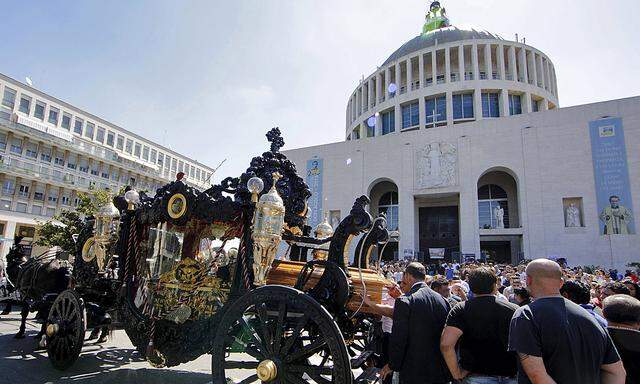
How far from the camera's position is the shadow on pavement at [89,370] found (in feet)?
15.4

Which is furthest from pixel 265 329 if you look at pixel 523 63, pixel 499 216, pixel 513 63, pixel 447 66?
pixel 523 63

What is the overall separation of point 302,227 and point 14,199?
3675 cm

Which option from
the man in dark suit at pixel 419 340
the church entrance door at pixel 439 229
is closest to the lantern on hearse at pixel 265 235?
the man in dark suit at pixel 419 340

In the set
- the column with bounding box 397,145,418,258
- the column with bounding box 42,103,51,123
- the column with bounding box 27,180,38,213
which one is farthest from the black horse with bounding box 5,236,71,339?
the column with bounding box 42,103,51,123

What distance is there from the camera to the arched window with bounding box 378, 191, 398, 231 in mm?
32188

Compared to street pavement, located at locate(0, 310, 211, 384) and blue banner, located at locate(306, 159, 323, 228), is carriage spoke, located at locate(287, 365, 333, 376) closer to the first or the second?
street pavement, located at locate(0, 310, 211, 384)

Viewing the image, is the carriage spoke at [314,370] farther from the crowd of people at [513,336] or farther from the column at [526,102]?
the column at [526,102]

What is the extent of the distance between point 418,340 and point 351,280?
123 cm

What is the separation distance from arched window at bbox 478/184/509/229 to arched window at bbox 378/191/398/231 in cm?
693

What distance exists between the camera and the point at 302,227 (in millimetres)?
5918

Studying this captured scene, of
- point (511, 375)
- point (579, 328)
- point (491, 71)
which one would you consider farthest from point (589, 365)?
point (491, 71)

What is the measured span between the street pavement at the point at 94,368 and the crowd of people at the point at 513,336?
10.7 ft

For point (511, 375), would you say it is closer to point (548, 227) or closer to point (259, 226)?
point (259, 226)

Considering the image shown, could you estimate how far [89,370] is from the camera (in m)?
5.09
